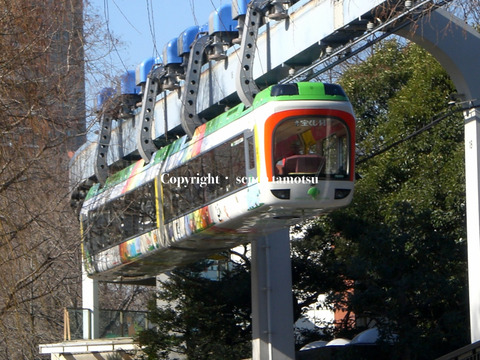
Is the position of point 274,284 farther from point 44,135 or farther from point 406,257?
point 44,135

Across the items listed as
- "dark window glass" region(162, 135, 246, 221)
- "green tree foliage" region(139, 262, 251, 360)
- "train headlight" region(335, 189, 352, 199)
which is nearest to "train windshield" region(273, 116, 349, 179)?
"train headlight" region(335, 189, 352, 199)

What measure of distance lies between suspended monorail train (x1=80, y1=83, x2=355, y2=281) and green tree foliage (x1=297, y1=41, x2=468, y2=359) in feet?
13.4

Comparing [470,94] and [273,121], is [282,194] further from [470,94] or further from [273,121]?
[470,94]

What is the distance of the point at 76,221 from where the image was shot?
17656 millimetres

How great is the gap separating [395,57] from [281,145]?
39.9 feet

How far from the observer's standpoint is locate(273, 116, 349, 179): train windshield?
1362 cm

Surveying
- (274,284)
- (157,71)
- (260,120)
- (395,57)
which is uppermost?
(395,57)

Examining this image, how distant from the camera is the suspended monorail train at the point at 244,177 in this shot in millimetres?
13648

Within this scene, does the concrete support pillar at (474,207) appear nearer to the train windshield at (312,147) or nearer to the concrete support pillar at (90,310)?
the train windshield at (312,147)

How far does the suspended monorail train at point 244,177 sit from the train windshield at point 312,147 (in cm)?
2

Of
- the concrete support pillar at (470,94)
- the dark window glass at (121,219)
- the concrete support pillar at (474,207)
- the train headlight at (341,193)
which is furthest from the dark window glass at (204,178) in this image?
the concrete support pillar at (474,207)

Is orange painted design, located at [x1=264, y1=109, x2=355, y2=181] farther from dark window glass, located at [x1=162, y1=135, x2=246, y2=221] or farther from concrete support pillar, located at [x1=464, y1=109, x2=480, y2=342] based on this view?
concrete support pillar, located at [x1=464, y1=109, x2=480, y2=342]

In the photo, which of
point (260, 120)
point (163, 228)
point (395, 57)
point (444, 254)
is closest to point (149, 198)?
point (163, 228)

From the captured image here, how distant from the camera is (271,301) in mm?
18641
